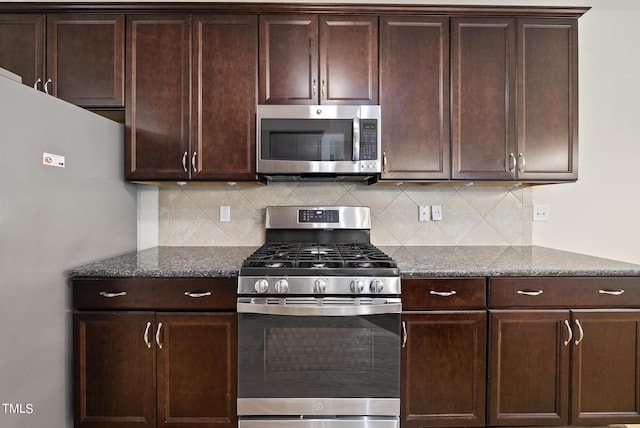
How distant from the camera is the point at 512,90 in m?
2.15

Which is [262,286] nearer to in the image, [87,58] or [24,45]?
[87,58]

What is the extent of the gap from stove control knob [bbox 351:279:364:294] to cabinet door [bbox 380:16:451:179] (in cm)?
73

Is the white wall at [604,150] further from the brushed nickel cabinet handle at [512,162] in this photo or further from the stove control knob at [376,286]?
the stove control knob at [376,286]

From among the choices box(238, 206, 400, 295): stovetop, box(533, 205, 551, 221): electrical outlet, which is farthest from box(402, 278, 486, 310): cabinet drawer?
box(533, 205, 551, 221): electrical outlet

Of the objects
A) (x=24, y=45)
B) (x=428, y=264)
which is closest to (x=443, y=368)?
(x=428, y=264)

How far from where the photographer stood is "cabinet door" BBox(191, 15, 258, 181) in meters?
2.13

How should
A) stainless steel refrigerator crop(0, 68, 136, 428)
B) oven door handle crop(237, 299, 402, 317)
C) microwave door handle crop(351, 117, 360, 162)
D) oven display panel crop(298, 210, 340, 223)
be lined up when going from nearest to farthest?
stainless steel refrigerator crop(0, 68, 136, 428) < oven door handle crop(237, 299, 402, 317) < microwave door handle crop(351, 117, 360, 162) < oven display panel crop(298, 210, 340, 223)

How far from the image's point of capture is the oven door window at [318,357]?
5.64 feet

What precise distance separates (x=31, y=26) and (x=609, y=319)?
344cm

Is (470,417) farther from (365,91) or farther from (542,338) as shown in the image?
(365,91)

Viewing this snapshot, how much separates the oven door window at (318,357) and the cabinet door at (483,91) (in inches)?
43.1

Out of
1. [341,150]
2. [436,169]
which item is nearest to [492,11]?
[436,169]

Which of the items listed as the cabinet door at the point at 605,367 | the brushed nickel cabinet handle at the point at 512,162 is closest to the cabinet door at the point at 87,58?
the brushed nickel cabinet handle at the point at 512,162

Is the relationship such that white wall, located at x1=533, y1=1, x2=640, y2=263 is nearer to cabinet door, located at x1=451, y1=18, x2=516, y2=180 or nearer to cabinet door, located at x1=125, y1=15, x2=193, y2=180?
cabinet door, located at x1=451, y1=18, x2=516, y2=180
